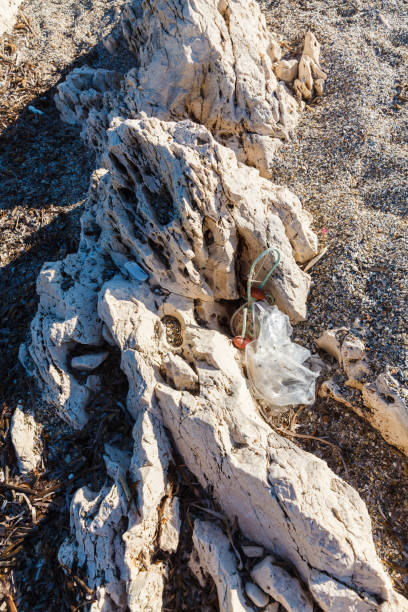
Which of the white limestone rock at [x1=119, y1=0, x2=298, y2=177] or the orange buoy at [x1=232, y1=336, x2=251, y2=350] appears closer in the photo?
the orange buoy at [x1=232, y1=336, x2=251, y2=350]

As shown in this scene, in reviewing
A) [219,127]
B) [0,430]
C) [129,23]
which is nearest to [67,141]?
[129,23]

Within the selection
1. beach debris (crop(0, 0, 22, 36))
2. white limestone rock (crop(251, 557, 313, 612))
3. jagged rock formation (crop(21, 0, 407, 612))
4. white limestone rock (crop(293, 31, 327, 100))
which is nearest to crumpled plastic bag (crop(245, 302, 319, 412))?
jagged rock formation (crop(21, 0, 407, 612))

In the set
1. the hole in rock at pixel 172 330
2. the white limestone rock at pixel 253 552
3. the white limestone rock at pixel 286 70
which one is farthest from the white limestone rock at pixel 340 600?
the white limestone rock at pixel 286 70

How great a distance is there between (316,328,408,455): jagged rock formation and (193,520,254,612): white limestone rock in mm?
1939

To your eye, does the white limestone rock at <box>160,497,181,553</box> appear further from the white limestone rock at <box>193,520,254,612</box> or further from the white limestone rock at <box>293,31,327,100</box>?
the white limestone rock at <box>293,31,327,100</box>

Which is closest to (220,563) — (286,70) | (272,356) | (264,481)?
(264,481)

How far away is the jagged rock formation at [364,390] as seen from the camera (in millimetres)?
3793

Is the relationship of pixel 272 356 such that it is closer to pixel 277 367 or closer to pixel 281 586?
pixel 277 367

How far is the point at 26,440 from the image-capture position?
14.2 ft

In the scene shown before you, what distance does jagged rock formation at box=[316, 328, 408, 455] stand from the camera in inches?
149

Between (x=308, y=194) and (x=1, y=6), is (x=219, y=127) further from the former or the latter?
(x=1, y=6)

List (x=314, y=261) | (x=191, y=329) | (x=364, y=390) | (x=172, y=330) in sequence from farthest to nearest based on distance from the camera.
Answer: (x=314, y=261) < (x=172, y=330) < (x=191, y=329) < (x=364, y=390)

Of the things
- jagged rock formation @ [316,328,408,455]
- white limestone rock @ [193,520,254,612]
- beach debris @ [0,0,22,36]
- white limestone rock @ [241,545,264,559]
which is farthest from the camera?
beach debris @ [0,0,22,36]

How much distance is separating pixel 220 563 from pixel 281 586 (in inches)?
22.3
